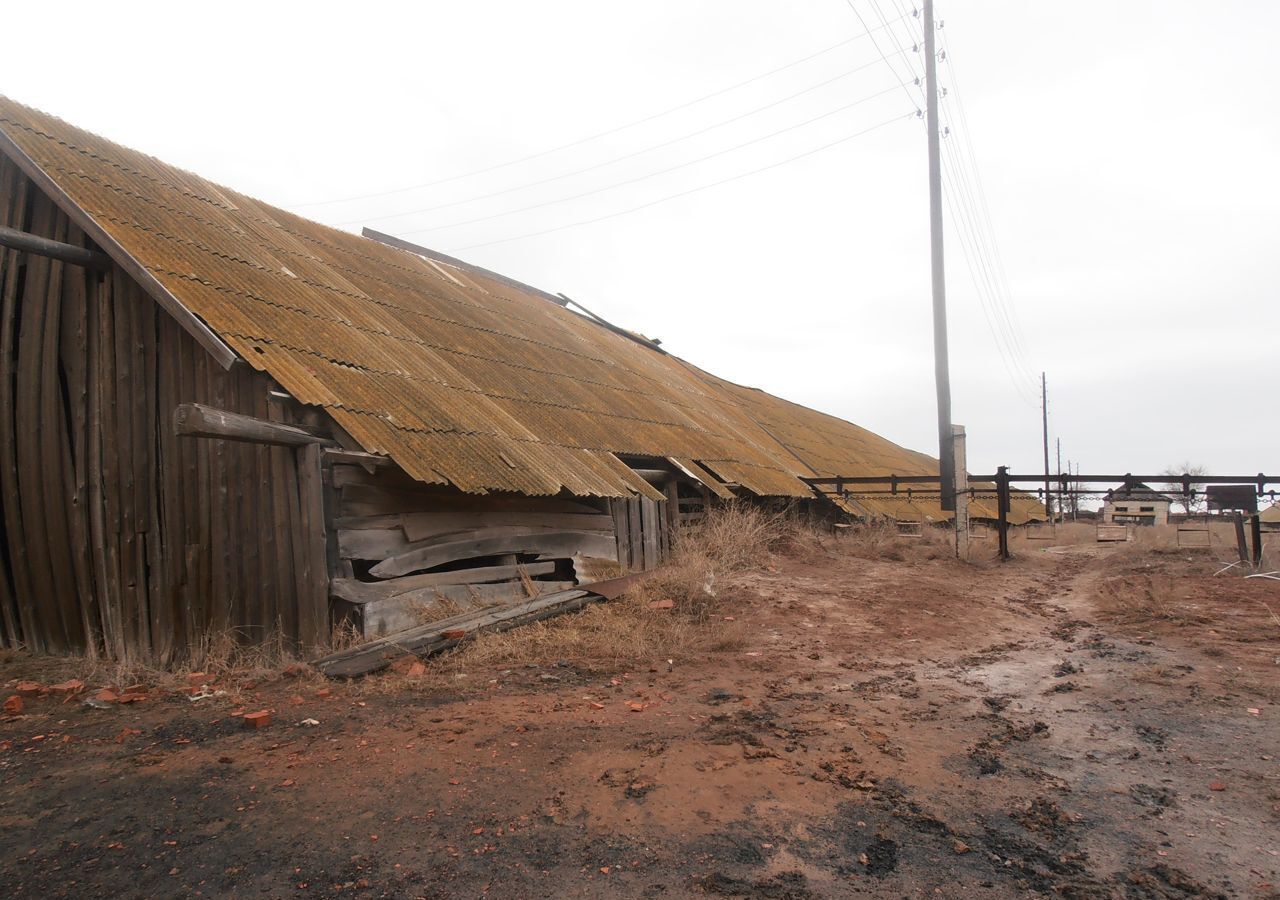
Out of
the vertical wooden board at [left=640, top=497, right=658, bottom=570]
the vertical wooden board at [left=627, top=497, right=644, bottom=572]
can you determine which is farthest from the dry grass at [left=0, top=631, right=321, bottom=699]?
the vertical wooden board at [left=640, top=497, right=658, bottom=570]

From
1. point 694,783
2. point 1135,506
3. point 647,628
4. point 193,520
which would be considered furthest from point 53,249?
point 1135,506

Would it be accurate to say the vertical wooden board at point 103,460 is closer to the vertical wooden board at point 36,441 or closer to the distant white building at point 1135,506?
the vertical wooden board at point 36,441

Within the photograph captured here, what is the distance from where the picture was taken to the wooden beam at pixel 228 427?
5.87m

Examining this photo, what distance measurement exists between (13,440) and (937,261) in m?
17.3

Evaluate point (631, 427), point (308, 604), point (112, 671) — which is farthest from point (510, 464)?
point (631, 427)

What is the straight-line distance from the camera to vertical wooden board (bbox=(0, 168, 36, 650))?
8898 mm

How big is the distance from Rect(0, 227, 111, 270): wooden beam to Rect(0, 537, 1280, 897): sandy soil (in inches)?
163

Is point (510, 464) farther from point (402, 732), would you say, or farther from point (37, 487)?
point (37, 487)

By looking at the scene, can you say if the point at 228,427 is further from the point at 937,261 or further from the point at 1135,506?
the point at 1135,506

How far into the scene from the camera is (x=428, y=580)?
7941mm

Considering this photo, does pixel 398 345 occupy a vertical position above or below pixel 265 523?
above

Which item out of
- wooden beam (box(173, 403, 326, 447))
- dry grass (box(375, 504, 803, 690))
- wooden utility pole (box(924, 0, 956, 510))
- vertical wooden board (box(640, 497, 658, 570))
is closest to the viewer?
wooden beam (box(173, 403, 326, 447))

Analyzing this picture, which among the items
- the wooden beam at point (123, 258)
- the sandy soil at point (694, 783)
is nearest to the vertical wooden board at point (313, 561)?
the sandy soil at point (694, 783)

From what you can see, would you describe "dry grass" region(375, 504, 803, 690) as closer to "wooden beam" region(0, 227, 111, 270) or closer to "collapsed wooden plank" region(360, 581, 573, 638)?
"collapsed wooden plank" region(360, 581, 573, 638)
